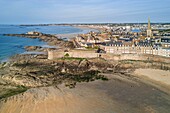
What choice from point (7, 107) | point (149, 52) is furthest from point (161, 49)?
point (7, 107)

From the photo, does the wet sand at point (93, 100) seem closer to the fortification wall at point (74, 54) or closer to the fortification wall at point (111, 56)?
the fortification wall at point (111, 56)

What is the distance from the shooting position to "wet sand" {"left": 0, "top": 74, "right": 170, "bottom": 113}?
551 inches

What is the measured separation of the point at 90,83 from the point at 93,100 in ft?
13.2

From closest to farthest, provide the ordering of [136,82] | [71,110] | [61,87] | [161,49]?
[71,110] → [61,87] → [136,82] → [161,49]

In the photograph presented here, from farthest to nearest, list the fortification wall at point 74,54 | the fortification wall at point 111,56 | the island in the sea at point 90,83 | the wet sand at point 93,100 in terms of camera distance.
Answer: the fortification wall at point 74,54 < the fortification wall at point 111,56 < the island in the sea at point 90,83 < the wet sand at point 93,100

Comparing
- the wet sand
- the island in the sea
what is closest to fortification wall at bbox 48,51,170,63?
the island in the sea

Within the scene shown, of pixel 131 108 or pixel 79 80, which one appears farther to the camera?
pixel 79 80

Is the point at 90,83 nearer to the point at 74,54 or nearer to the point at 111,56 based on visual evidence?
the point at 111,56

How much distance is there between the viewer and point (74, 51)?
29.7 meters

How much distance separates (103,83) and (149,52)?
12408 millimetres

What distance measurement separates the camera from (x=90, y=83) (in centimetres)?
1938

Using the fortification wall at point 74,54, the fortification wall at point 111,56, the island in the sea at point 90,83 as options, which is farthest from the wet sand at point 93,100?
the fortification wall at point 74,54

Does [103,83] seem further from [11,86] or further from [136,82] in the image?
[11,86]

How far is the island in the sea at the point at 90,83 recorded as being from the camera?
1449 centimetres
